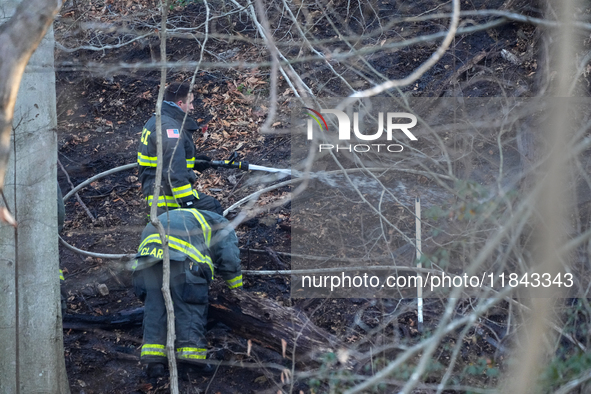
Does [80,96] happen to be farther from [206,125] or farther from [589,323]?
[589,323]

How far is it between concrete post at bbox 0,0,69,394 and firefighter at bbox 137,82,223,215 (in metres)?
1.41

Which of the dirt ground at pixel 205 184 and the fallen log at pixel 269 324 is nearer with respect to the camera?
the fallen log at pixel 269 324

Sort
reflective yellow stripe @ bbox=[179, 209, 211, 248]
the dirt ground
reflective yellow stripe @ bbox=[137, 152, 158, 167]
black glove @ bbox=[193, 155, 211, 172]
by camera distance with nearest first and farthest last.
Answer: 1. reflective yellow stripe @ bbox=[179, 209, 211, 248]
2. the dirt ground
3. reflective yellow stripe @ bbox=[137, 152, 158, 167]
4. black glove @ bbox=[193, 155, 211, 172]

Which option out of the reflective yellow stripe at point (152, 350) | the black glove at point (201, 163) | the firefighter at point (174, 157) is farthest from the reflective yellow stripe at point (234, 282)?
the black glove at point (201, 163)

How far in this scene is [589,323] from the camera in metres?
3.37

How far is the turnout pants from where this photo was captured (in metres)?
4.49

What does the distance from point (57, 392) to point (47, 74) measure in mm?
2352

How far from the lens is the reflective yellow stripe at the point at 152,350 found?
449cm

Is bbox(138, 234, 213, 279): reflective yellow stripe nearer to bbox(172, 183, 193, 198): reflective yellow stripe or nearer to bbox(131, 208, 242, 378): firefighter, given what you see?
bbox(131, 208, 242, 378): firefighter

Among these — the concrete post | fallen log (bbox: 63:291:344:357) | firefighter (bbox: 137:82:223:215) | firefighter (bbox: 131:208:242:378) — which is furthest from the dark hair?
fallen log (bbox: 63:291:344:357)

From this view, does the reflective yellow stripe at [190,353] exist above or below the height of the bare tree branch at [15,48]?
below

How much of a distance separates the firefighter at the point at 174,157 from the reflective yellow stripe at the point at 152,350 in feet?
4.67

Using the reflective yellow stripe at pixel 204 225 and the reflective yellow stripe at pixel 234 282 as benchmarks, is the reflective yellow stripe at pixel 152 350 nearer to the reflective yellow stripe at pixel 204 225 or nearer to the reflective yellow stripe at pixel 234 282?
the reflective yellow stripe at pixel 234 282

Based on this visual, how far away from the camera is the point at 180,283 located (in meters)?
4.49
